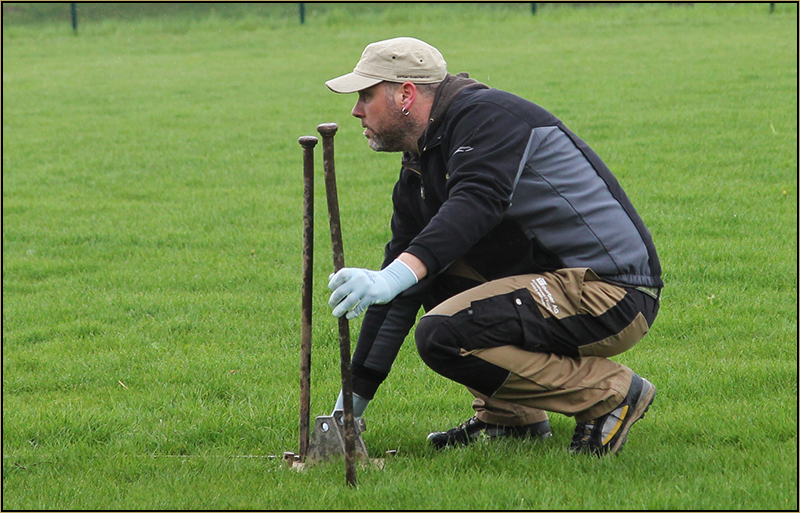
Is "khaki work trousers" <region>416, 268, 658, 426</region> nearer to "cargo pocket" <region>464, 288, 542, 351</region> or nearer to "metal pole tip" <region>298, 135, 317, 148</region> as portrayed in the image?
"cargo pocket" <region>464, 288, 542, 351</region>

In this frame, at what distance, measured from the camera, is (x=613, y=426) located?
12.8 ft

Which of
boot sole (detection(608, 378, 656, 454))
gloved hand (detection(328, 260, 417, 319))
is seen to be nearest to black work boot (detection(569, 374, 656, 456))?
boot sole (detection(608, 378, 656, 454))

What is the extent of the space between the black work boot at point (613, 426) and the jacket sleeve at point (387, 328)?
901mm

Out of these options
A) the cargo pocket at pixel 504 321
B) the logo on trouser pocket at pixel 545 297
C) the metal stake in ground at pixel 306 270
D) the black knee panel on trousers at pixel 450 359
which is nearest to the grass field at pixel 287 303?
the metal stake in ground at pixel 306 270

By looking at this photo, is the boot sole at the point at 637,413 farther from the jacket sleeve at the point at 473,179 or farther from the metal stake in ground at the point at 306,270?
the metal stake in ground at the point at 306,270

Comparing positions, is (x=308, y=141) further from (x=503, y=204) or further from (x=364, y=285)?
(x=503, y=204)

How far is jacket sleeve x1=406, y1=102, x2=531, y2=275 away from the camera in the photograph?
3.40 m

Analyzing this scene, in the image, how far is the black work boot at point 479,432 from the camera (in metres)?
4.19

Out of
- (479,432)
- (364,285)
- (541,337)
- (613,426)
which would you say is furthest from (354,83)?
(613,426)

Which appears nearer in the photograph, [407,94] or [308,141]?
[308,141]

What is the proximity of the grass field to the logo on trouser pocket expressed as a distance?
2.09ft

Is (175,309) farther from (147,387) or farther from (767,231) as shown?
(767,231)

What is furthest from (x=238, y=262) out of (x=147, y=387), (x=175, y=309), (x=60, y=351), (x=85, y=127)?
(x=85, y=127)

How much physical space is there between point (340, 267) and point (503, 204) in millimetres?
675
